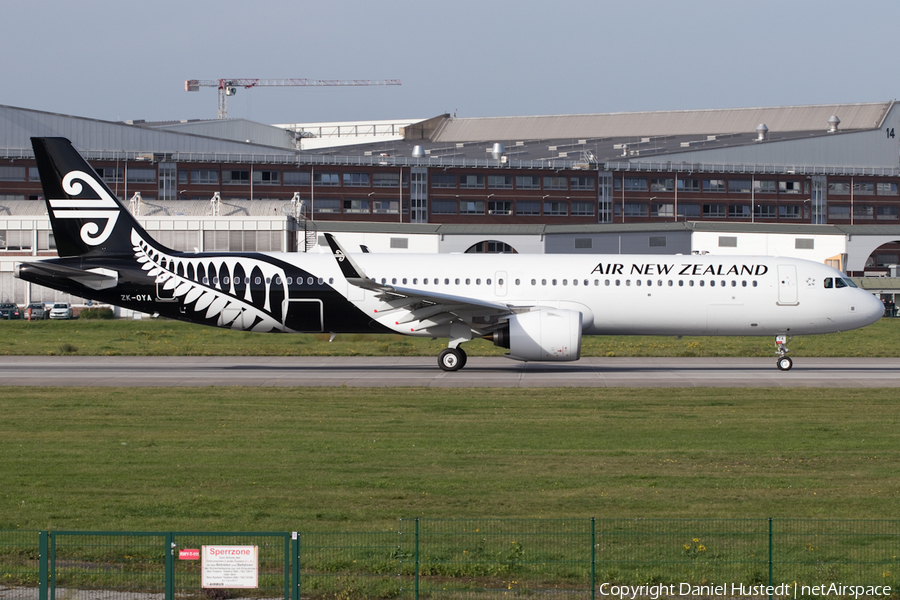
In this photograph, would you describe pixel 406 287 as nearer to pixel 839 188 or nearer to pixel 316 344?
pixel 316 344

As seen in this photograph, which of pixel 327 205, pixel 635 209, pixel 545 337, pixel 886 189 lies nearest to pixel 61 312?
pixel 327 205

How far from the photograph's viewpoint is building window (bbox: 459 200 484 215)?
4845 inches

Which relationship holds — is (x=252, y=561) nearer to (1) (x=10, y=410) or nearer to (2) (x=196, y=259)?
(1) (x=10, y=410)

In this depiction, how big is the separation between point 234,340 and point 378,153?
329 feet

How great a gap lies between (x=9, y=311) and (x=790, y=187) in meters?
96.2

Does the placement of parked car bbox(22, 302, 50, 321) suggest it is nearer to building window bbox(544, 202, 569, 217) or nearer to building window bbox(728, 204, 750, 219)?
building window bbox(544, 202, 569, 217)

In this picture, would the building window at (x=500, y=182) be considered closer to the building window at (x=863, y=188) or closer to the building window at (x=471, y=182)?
the building window at (x=471, y=182)

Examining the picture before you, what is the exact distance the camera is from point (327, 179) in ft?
401

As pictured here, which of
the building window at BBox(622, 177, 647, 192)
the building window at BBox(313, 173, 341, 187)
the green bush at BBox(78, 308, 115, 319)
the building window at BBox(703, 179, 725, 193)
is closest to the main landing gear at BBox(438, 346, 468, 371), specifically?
the green bush at BBox(78, 308, 115, 319)

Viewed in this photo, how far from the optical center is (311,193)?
121 m

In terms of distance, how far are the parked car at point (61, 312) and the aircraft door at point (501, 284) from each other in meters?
49.7

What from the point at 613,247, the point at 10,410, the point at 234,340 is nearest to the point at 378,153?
the point at 613,247

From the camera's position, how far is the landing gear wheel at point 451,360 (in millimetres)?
34497

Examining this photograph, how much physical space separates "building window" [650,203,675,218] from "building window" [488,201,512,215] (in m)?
18.7
